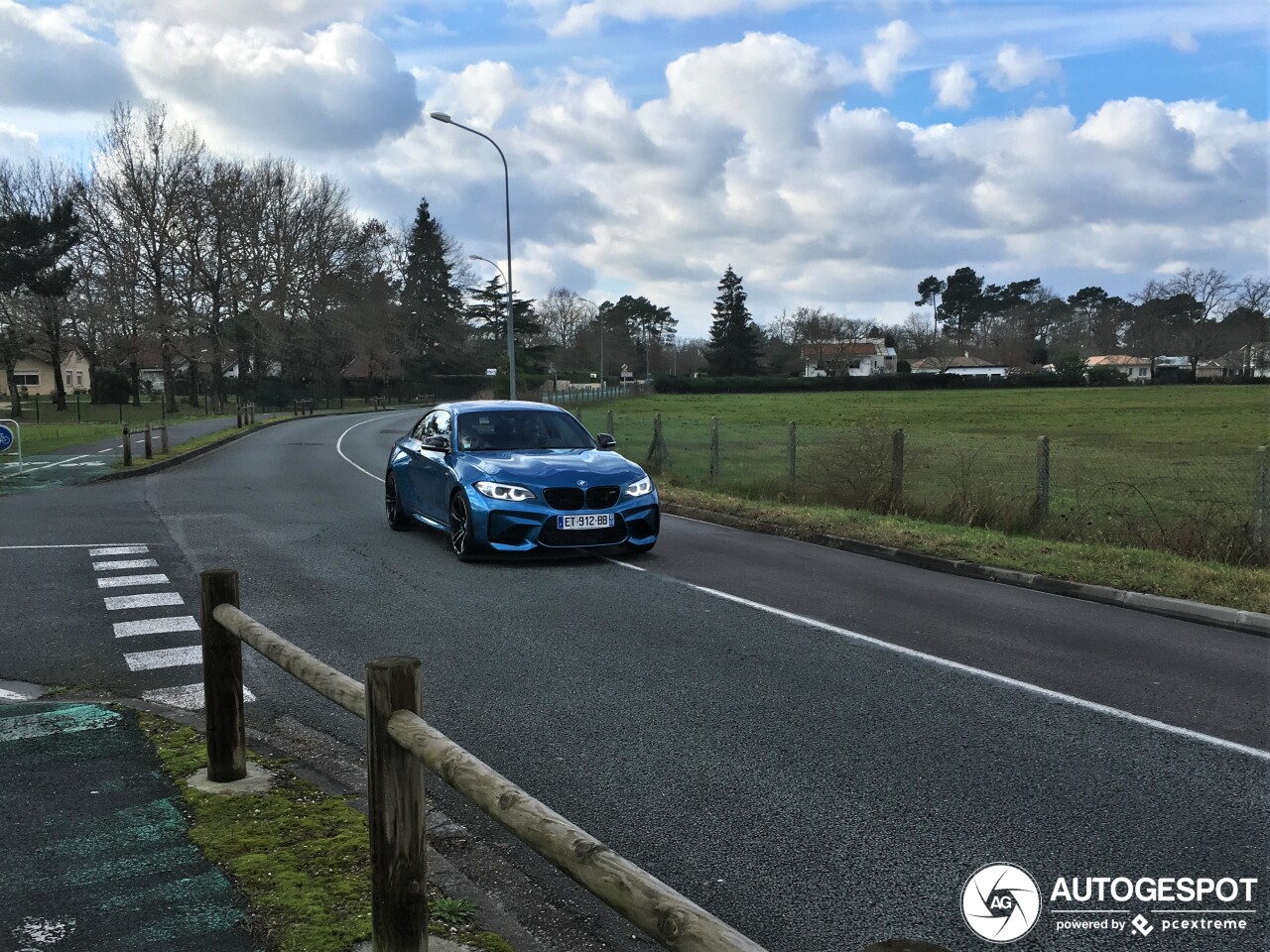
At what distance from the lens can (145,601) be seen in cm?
859

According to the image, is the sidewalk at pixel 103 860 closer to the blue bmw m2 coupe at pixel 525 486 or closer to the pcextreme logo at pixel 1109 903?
the pcextreme logo at pixel 1109 903

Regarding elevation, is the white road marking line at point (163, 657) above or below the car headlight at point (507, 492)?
below

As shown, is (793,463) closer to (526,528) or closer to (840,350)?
(526,528)

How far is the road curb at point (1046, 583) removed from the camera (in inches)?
325

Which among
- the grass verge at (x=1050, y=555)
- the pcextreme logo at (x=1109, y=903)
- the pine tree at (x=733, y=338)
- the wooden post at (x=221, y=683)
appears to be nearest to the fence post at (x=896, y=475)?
the grass verge at (x=1050, y=555)

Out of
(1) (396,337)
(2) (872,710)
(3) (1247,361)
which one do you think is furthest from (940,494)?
(3) (1247,361)

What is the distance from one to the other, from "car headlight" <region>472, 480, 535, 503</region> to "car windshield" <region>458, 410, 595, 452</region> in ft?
3.94

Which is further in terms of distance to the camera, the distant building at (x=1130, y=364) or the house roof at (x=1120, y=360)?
the house roof at (x=1120, y=360)

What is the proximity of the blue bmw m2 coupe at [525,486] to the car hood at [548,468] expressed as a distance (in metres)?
0.01

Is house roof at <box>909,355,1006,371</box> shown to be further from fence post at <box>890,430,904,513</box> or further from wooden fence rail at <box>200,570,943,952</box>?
wooden fence rail at <box>200,570,943,952</box>

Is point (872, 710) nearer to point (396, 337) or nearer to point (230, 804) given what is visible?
point (230, 804)

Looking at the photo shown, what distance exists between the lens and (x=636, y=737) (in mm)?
5238

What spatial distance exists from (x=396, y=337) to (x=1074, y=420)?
50415mm

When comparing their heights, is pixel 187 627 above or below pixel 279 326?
below
